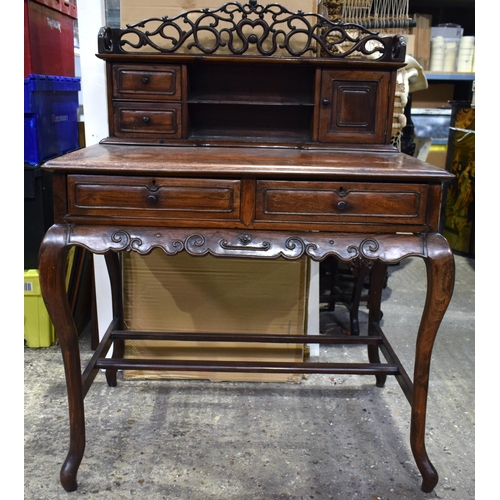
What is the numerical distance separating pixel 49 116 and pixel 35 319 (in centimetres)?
97

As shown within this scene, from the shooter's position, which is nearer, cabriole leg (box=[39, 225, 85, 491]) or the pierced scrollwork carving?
cabriole leg (box=[39, 225, 85, 491])

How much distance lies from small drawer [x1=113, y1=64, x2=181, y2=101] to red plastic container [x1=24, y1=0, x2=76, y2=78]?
66 cm

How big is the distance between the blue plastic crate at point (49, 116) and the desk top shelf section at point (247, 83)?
0.57 m

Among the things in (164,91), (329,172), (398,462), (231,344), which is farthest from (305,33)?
(398,462)

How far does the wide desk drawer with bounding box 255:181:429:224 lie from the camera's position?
1.59m

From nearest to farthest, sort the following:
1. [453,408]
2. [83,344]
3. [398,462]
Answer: [398,462] → [453,408] → [83,344]

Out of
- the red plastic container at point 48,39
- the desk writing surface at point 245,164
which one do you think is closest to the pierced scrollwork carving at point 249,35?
the desk writing surface at point 245,164

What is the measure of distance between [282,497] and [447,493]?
21.6 inches

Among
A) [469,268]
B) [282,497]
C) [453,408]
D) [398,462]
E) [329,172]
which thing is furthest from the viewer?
[469,268]

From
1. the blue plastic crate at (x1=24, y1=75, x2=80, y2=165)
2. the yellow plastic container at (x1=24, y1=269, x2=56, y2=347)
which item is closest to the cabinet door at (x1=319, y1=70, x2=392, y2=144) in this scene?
the blue plastic crate at (x1=24, y1=75, x2=80, y2=165)

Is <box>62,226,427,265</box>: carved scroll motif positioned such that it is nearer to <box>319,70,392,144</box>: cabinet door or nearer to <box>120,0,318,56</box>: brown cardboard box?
<box>319,70,392,144</box>: cabinet door

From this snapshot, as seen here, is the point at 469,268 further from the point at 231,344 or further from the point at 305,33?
the point at 305,33

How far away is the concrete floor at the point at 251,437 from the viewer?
1812mm

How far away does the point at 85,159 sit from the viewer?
64.4 inches
